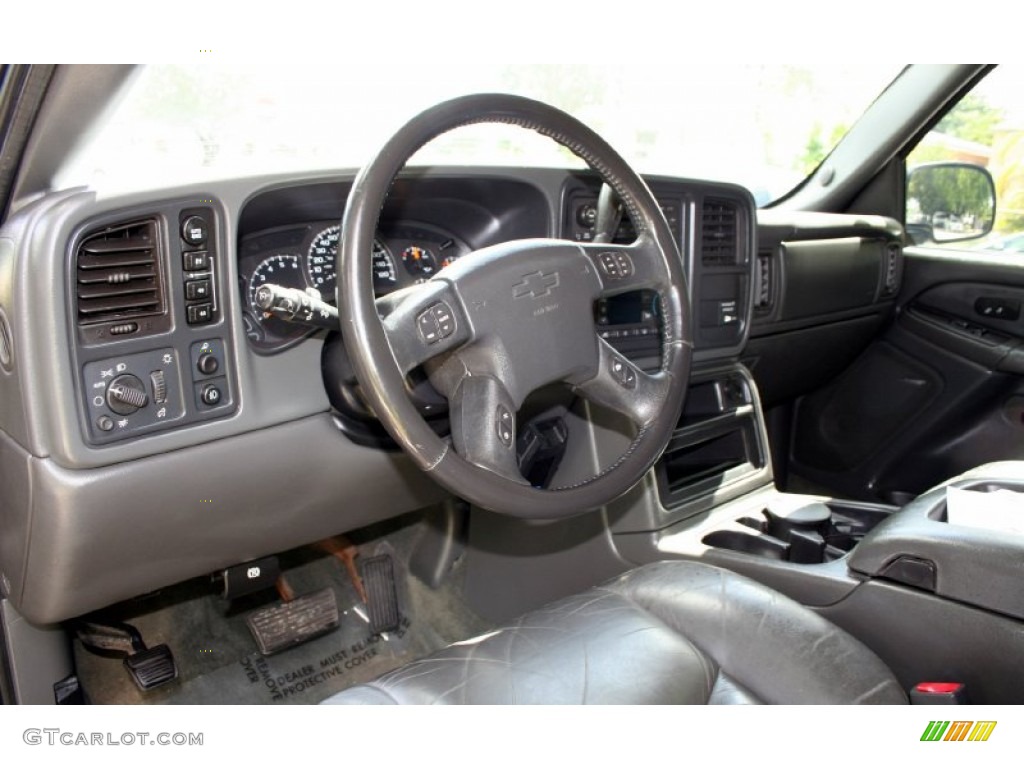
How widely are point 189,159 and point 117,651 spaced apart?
3.63 feet

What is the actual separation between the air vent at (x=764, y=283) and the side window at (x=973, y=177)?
2.87 ft

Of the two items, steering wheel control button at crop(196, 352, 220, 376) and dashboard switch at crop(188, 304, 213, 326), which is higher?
dashboard switch at crop(188, 304, 213, 326)

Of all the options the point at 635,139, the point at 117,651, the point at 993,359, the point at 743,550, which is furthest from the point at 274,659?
the point at 993,359

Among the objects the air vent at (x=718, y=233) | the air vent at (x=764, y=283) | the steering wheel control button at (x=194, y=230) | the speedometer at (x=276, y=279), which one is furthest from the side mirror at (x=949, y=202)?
the steering wheel control button at (x=194, y=230)

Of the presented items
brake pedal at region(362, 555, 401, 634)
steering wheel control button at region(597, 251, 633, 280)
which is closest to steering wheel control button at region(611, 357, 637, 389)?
steering wheel control button at region(597, 251, 633, 280)

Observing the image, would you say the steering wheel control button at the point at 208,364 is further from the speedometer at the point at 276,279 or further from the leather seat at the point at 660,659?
the leather seat at the point at 660,659

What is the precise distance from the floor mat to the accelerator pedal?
30 millimetres

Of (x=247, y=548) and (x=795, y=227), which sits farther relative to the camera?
(x=795, y=227)

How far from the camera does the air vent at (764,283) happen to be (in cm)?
234

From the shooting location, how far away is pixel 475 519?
233cm

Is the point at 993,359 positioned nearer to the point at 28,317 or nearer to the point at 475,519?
the point at 475,519

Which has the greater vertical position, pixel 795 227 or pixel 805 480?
pixel 795 227

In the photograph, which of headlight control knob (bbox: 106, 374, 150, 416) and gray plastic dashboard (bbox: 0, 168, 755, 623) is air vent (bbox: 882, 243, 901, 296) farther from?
headlight control knob (bbox: 106, 374, 150, 416)

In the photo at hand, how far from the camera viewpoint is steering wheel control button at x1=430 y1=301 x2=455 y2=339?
124 cm
